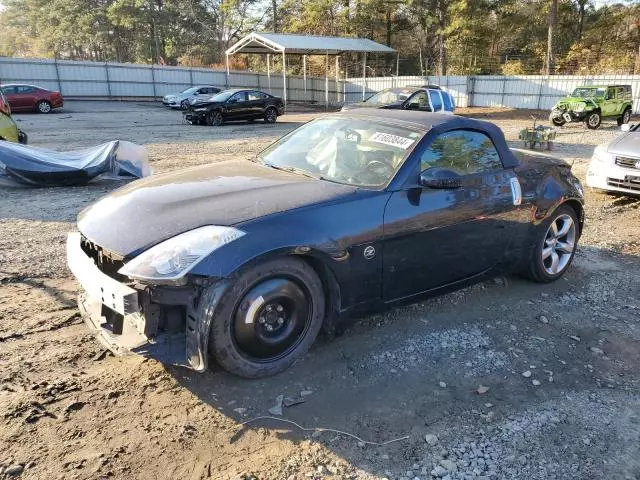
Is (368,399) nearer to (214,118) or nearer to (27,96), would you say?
(214,118)

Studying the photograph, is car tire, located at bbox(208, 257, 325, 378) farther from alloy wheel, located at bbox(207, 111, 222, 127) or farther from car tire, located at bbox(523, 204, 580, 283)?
alloy wheel, located at bbox(207, 111, 222, 127)

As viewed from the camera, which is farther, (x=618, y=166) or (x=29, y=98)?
(x=29, y=98)

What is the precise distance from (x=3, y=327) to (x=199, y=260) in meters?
Answer: 1.95

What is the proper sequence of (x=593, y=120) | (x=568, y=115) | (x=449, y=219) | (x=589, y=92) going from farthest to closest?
(x=589, y=92) → (x=568, y=115) → (x=593, y=120) → (x=449, y=219)

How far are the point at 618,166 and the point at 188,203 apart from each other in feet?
24.2

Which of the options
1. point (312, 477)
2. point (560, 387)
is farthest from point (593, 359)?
point (312, 477)

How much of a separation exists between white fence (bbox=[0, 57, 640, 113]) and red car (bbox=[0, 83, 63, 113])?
789 cm

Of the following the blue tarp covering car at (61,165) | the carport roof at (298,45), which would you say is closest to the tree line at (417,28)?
the carport roof at (298,45)

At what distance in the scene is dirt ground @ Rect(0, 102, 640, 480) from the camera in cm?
252

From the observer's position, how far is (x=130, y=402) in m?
2.90

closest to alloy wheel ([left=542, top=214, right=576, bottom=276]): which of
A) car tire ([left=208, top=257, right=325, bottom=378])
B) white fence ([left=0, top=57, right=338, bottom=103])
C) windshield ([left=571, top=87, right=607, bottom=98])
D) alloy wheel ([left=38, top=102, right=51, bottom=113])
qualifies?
car tire ([left=208, top=257, right=325, bottom=378])

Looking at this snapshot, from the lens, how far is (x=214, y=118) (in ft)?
67.4

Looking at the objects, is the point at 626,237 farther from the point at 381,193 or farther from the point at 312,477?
Result: the point at 312,477

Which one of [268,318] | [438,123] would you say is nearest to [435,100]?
[438,123]
